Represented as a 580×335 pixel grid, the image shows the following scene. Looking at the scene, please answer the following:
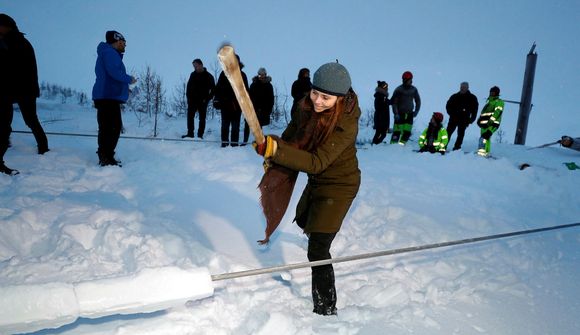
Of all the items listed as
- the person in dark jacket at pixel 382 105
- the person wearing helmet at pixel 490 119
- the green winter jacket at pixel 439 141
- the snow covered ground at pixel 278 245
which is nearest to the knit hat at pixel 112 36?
the snow covered ground at pixel 278 245

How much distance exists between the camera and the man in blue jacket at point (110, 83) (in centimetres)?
473

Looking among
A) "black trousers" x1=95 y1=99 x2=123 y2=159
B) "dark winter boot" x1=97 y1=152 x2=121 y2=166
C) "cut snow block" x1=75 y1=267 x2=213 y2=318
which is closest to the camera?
"cut snow block" x1=75 y1=267 x2=213 y2=318

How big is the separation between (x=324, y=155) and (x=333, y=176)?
292mm

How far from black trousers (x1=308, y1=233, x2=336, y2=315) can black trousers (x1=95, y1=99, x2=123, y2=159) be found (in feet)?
12.8

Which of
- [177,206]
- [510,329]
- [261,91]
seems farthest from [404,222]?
[261,91]

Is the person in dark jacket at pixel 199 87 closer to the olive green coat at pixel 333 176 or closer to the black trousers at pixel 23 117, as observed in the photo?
the black trousers at pixel 23 117

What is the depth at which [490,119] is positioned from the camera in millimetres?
8617

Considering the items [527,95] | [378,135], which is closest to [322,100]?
[378,135]

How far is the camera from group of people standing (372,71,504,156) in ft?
28.3

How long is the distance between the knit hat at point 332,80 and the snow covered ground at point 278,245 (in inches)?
55.1

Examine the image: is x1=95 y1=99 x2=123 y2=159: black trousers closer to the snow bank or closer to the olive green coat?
the olive green coat

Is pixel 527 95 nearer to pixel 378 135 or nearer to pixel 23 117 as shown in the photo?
pixel 378 135

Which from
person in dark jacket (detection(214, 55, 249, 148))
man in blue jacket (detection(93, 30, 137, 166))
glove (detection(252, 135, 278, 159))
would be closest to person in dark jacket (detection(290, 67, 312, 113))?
person in dark jacket (detection(214, 55, 249, 148))

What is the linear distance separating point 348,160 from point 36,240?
8.55 ft
